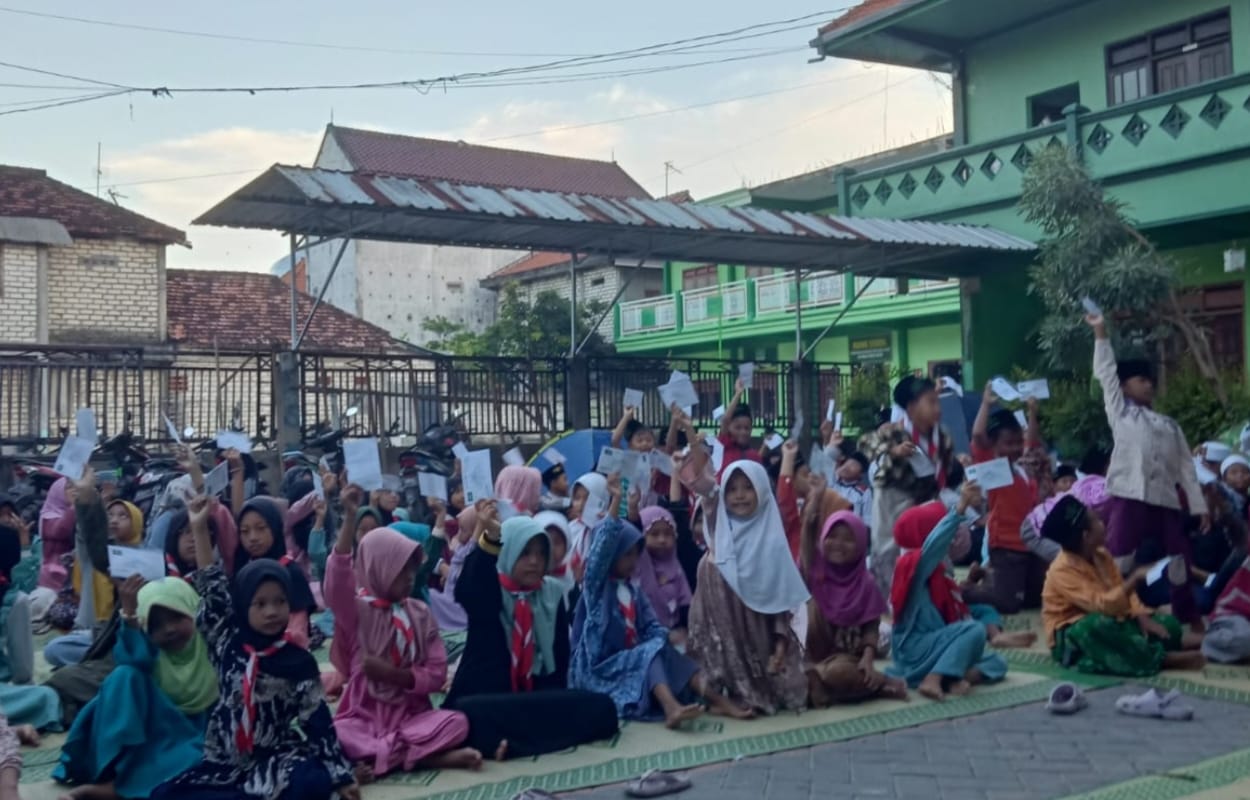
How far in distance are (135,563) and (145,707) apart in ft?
1.90

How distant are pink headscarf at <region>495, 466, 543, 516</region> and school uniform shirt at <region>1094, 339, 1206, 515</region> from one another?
134 inches

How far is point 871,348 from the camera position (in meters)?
24.5

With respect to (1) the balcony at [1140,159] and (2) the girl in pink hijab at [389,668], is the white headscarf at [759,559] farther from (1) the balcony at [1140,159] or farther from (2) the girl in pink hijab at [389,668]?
(1) the balcony at [1140,159]

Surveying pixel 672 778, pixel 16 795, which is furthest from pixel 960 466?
pixel 16 795

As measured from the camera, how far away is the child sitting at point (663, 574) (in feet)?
23.2

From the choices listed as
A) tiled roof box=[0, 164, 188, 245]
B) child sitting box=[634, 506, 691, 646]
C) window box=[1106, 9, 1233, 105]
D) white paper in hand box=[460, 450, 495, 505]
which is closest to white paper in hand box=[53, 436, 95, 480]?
white paper in hand box=[460, 450, 495, 505]

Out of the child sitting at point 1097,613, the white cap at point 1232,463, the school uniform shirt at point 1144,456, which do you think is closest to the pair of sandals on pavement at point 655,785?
the child sitting at point 1097,613

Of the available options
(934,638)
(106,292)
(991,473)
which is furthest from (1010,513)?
(106,292)

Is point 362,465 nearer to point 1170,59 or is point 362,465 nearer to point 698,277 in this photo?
point 1170,59

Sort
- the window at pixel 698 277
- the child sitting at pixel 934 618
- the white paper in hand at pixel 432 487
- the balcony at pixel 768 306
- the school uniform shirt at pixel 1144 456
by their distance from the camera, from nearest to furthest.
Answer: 1. the child sitting at pixel 934 618
2. the school uniform shirt at pixel 1144 456
3. the white paper in hand at pixel 432 487
4. the balcony at pixel 768 306
5. the window at pixel 698 277

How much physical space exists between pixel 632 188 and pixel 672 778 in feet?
117

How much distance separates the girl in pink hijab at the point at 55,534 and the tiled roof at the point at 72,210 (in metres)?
13.9

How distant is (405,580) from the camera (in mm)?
5395

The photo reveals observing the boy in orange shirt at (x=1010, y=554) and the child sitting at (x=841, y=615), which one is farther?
the boy in orange shirt at (x=1010, y=554)
